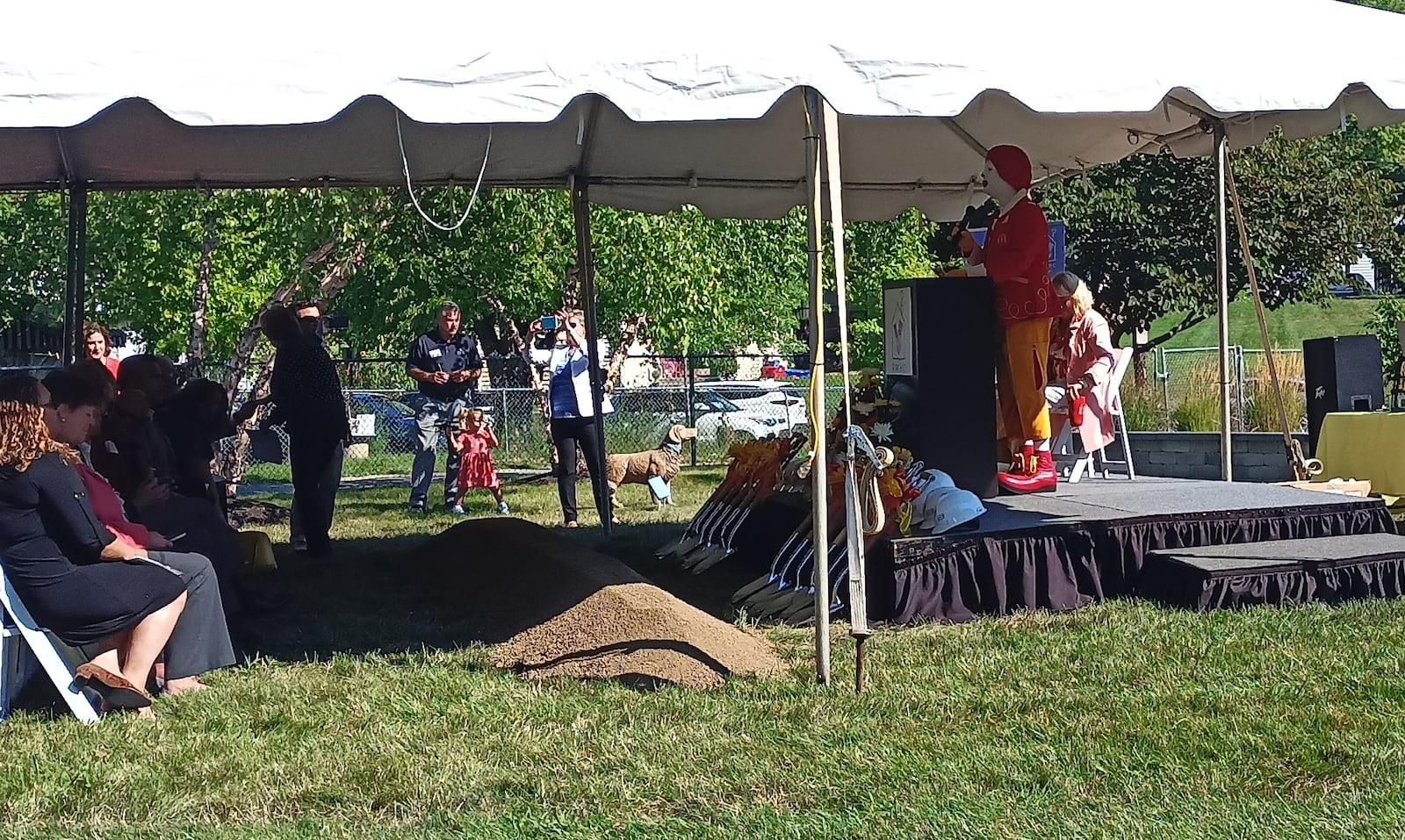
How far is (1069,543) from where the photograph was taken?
6664 millimetres

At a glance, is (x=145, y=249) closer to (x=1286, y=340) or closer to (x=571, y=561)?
(x=571, y=561)

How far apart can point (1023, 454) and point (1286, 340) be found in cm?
3699

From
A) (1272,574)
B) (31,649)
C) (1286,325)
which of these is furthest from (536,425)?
(1286,325)

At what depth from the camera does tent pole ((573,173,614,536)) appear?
31.9 feet

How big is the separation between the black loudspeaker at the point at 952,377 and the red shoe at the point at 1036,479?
0.33 m

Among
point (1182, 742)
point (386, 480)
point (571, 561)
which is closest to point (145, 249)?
point (386, 480)

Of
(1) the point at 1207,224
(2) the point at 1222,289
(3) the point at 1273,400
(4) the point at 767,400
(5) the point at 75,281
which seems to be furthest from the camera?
(4) the point at 767,400

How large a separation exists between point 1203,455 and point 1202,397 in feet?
5.67

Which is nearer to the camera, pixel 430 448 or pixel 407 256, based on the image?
pixel 430 448

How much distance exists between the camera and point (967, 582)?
6.53 m

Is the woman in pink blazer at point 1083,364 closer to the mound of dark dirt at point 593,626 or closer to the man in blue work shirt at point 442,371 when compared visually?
the mound of dark dirt at point 593,626

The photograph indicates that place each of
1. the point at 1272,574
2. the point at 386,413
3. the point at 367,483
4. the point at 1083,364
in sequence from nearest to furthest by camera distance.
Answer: the point at 1272,574, the point at 1083,364, the point at 367,483, the point at 386,413

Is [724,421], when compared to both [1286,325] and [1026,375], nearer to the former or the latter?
[1026,375]

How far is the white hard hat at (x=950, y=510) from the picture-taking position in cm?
648
